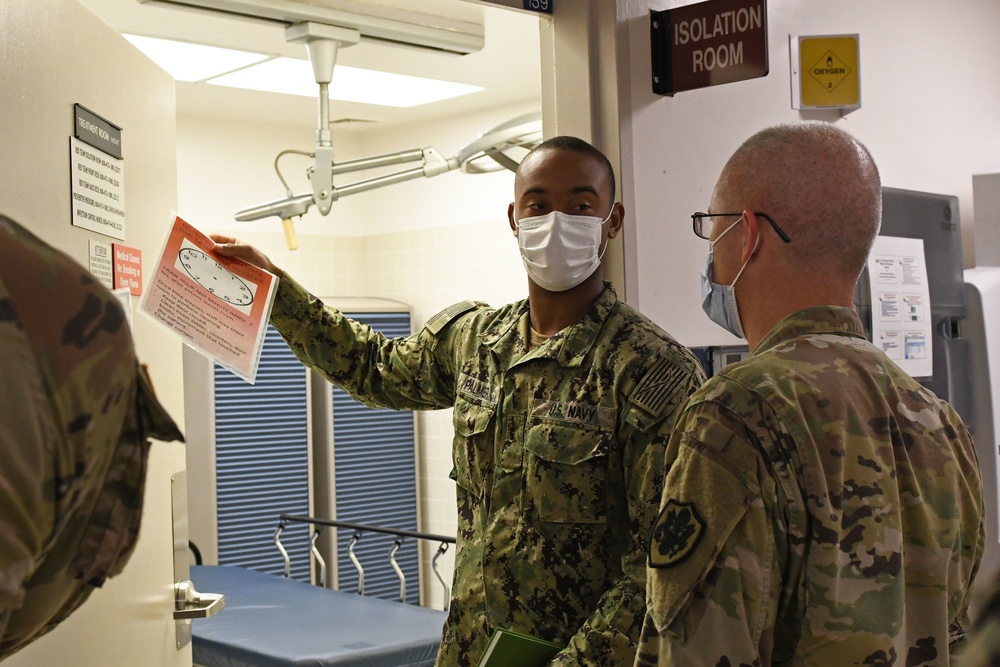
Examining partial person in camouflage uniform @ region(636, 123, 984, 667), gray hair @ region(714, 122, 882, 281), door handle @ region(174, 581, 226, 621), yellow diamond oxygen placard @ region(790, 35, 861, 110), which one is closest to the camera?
partial person in camouflage uniform @ region(636, 123, 984, 667)

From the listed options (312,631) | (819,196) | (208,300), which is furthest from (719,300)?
(312,631)

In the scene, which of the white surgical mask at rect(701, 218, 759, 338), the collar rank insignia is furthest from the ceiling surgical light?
the collar rank insignia

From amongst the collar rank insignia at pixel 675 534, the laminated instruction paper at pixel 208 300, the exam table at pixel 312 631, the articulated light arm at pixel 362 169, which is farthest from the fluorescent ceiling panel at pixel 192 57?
the collar rank insignia at pixel 675 534

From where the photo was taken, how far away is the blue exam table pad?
11.8 feet

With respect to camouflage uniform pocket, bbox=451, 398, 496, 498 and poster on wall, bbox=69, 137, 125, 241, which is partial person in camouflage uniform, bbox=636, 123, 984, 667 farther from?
poster on wall, bbox=69, 137, 125, 241

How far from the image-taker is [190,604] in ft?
6.79

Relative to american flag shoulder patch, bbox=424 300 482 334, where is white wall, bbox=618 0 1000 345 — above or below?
above

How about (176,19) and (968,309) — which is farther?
(176,19)

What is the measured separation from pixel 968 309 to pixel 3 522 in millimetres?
2944

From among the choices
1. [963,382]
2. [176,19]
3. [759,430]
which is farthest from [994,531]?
[176,19]

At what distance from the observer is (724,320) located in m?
1.64

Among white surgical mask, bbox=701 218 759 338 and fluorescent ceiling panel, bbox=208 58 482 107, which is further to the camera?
fluorescent ceiling panel, bbox=208 58 482 107

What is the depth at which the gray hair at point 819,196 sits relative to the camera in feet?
4.55

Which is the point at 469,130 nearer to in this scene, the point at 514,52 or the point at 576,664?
the point at 514,52
